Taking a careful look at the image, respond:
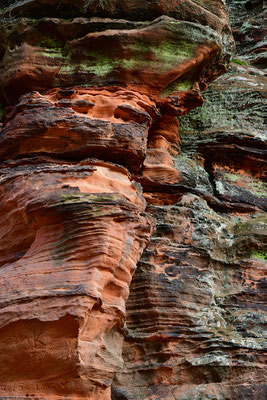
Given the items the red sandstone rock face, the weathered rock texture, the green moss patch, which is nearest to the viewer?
the red sandstone rock face

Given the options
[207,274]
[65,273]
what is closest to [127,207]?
[65,273]

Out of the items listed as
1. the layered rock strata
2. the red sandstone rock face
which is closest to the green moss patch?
the layered rock strata

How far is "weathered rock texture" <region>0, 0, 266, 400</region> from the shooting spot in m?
4.78

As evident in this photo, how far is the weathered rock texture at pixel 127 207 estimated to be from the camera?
4.78m

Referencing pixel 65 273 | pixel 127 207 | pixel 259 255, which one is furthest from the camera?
pixel 259 255

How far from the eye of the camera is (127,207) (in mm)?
5480

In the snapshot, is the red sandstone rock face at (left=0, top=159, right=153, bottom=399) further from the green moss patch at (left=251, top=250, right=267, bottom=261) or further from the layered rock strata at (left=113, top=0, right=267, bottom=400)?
the green moss patch at (left=251, top=250, right=267, bottom=261)

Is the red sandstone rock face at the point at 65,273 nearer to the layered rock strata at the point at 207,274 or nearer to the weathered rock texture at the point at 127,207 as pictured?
the weathered rock texture at the point at 127,207

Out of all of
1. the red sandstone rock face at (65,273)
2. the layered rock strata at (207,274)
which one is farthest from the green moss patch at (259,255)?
the red sandstone rock face at (65,273)

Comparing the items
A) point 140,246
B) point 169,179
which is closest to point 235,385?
point 140,246

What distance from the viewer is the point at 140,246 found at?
555cm

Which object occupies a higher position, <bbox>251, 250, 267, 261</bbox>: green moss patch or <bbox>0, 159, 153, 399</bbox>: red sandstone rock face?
<bbox>251, 250, 267, 261</bbox>: green moss patch

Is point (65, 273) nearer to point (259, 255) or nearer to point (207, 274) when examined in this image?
point (207, 274)

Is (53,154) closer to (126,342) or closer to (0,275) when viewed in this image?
(0,275)
